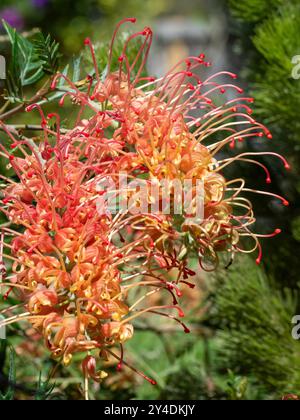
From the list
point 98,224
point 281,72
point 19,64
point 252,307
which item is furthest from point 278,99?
point 98,224

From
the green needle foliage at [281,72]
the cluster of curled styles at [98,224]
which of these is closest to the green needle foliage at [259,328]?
the green needle foliage at [281,72]

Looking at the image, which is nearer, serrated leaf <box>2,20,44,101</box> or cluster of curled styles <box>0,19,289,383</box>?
cluster of curled styles <box>0,19,289,383</box>

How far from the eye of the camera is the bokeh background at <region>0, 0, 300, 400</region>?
1.18 meters

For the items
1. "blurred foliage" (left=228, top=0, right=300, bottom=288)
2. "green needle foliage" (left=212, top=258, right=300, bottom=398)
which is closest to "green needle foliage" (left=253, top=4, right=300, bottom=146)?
"blurred foliage" (left=228, top=0, right=300, bottom=288)

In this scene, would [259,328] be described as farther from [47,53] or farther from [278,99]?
[47,53]

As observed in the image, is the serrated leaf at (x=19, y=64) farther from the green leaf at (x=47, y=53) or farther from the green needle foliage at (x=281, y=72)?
the green needle foliage at (x=281, y=72)

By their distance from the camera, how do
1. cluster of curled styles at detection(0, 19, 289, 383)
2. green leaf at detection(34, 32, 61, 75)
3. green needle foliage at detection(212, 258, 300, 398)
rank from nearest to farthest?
cluster of curled styles at detection(0, 19, 289, 383), green leaf at detection(34, 32, 61, 75), green needle foliage at detection(212, 258, 300, 398)

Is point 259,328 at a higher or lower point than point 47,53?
lower

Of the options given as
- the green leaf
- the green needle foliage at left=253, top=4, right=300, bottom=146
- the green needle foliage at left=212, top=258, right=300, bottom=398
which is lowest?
the green needle foliage at left=212, top=258, right=300, bottom=398

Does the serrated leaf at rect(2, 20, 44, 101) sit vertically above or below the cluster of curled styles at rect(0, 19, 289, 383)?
above

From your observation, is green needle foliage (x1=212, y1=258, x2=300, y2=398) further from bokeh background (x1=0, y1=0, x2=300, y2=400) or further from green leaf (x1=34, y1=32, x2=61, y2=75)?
green leaf (x1=34, y1=32, x2=61, y2=75)

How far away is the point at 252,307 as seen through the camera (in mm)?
1189
